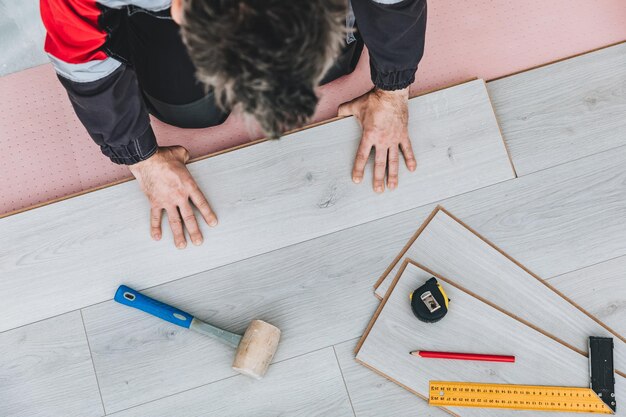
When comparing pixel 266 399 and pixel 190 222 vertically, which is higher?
pixel 190 222

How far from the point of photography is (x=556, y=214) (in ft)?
4.41

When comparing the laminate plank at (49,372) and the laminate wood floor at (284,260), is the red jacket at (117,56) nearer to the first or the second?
the laminate wood floor at (284,260)

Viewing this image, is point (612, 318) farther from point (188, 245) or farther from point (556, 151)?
point (188, 245)

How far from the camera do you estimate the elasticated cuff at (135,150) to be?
1.17 metres

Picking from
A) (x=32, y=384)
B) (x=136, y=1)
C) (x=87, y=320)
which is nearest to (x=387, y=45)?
(x=136, y=1)

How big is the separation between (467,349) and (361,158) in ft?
1.69

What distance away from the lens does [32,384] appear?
1.25 meters

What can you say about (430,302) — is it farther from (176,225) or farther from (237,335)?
(176,225)

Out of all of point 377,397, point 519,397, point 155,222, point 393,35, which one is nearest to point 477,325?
point 519,397

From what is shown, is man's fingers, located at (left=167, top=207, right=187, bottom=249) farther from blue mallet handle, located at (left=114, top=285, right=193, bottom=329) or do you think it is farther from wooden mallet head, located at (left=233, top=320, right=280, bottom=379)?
wooden mallet head, located at (left=233, top=320, right=280, bottom=379)

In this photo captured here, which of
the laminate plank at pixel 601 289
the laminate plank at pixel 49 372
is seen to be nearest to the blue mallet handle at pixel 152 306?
the laminate plank at pixel 49 372

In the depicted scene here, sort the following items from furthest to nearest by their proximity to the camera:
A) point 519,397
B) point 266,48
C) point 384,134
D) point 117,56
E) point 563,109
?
point 563,109 → point 384,134 → point 519,397 → point 117,56 → point 266,48

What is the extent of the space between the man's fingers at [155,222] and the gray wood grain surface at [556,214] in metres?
0.59

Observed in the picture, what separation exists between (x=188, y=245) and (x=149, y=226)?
11cm
